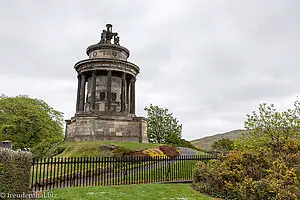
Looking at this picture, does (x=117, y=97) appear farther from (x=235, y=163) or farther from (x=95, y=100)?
(x=235, y=163)

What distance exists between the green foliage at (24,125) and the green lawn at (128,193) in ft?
80.9

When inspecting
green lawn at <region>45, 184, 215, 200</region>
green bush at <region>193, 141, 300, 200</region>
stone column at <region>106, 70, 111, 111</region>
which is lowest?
green lawn at <region>45, 184, 215, 200</region>

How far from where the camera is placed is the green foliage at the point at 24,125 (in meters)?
35.4

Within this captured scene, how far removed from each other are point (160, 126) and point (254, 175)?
130 ft

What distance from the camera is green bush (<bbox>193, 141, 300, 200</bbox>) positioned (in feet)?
34.3

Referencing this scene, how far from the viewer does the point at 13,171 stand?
8.38 meters

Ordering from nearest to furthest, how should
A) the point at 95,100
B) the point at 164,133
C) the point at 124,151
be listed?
the point at 124,151 < the point at 95,100 < the point at 164,133

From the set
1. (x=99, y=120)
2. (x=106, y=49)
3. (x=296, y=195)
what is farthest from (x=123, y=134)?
(x=296, y=195)

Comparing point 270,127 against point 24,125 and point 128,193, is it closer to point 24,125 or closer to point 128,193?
point 128,193

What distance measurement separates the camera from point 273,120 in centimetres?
2130

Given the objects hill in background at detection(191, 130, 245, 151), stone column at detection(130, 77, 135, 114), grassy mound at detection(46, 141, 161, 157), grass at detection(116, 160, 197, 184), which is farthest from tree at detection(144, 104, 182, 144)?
hill in background at detection(191, 130, 245, 151)

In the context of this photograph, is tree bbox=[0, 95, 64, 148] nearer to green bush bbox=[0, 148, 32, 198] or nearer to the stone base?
the stone base

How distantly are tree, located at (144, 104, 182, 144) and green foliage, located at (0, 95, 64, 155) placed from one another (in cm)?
1799

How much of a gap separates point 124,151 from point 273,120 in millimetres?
12243
